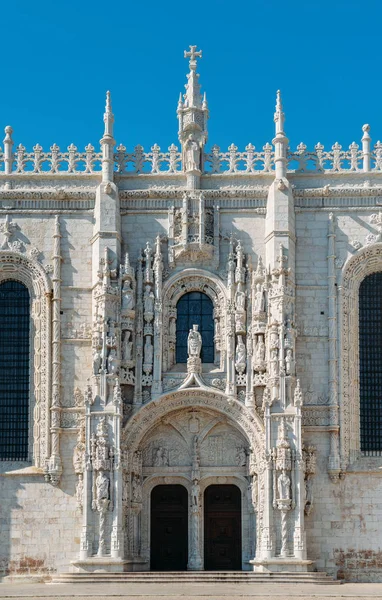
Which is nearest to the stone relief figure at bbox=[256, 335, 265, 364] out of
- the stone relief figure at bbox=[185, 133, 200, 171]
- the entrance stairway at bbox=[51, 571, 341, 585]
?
the stone relief figure at bbox=[185, 133, 200, 171]

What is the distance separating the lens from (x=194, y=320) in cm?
3784

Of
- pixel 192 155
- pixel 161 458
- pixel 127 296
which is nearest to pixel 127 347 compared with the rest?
pixel 127 296

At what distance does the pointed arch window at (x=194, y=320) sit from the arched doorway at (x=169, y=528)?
3.81 meters

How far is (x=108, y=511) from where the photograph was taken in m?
35.6

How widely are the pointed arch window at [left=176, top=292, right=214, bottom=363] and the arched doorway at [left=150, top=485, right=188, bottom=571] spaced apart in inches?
150

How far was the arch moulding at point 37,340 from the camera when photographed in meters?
37.2

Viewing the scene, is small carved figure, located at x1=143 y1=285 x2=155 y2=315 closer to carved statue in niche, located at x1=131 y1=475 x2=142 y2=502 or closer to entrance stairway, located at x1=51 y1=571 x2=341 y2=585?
carved statue in niche, located at x1=131 y1=475 x2=142 y2=502

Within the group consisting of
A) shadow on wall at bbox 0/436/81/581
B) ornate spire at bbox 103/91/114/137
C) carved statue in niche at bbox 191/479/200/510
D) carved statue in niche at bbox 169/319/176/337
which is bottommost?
shadow on wall at bbox 0/436/81/581

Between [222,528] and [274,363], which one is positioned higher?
[274,363]

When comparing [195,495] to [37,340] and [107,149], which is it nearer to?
[37,340]

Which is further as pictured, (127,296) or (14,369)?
(14,369)

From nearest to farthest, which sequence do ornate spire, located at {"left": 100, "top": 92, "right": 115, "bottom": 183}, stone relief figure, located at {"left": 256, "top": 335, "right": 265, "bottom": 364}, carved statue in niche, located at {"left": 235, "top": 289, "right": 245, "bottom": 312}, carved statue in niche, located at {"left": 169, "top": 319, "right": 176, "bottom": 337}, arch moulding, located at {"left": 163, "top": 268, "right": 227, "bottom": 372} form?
stone relief figure, located at {"left": 256, "top": 335, "right": 265, "bottom": 364}
carved statue in niche, located at {"left": 235, "top": 289, "right": 245, "bottom": 312}
arch moulding, located at {"left": 163, "top": 268, "right": 227, "bottom": 372}
carved statue in niche, located at {"left": 169, "top": 319, "right": 176, "bottom": 337}
ornate spire, located at {"left": 100, "top": 92, "right": 115, "bottom": 183}

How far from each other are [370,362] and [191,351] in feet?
17.2

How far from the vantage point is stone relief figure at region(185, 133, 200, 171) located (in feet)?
125
